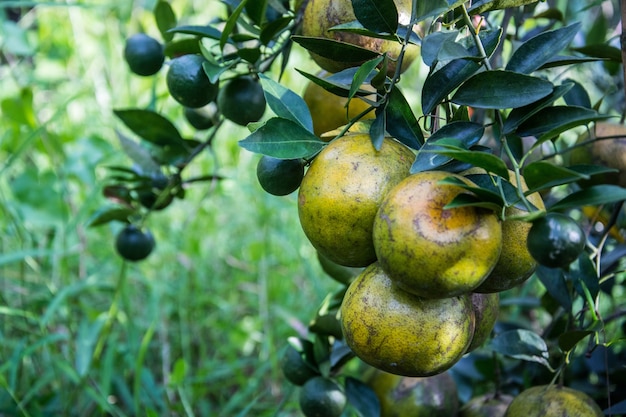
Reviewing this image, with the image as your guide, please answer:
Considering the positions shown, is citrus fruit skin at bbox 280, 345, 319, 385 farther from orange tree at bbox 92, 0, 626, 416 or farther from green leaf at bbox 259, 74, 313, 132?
green leaf at bbox 259, 74, 313, 132

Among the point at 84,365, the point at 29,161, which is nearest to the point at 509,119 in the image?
the point at 84,365

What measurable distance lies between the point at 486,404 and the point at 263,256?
2.82 ft

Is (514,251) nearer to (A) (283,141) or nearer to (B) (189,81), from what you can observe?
(A) (283,141)

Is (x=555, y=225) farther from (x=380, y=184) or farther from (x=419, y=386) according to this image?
(x=419, y=386)

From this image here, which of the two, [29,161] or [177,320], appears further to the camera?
[29,161]

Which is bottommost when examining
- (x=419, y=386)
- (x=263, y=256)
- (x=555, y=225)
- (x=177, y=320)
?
(x=177, y=320)

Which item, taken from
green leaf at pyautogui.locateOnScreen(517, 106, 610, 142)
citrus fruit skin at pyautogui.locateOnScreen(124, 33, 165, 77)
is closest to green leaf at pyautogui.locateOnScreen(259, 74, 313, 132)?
green leaf at pyautogui.locateOnScreen(517, 106, 610, 142)

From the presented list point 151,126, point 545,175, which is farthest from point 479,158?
point 151,126

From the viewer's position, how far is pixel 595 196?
1.74ft

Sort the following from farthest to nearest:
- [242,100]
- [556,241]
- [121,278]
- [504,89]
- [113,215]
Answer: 1. [121,278]
2. [113,215]
3. [242,100]
4. [504,89]
5. [556,241]

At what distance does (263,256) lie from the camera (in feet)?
5.53

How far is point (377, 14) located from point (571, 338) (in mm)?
428

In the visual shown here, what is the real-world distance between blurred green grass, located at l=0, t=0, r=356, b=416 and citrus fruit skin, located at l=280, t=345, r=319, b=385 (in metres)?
0.28

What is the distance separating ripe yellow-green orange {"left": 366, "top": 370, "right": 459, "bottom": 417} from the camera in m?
0.92
